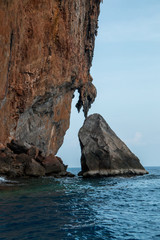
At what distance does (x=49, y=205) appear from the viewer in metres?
10.7

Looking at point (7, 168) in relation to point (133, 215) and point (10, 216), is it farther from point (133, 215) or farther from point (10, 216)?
point (133, 215)

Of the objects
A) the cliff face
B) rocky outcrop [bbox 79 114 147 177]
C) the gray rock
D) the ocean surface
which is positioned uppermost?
the cliff face

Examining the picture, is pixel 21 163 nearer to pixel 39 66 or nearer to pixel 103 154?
pixel 103 154

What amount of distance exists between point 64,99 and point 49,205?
27.8m

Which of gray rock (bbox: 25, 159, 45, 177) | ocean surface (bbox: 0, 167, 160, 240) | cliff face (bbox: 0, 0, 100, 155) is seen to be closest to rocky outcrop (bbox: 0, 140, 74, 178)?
gray rock (bbox: 25, 159, 45, 177)

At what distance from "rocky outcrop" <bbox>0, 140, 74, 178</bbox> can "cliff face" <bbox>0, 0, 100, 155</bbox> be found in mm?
1554

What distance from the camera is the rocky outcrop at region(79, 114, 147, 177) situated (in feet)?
85.8

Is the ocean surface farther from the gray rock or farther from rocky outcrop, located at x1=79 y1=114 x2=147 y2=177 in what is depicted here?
rocky outcrop, located at x1=79 y1=114 x2=147 y2=177

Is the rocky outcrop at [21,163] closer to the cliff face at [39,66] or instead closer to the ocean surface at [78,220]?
the cliff face at [39,66]

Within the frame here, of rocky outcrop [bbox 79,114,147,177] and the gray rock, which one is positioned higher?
rocky outcrop [bbox 79,114,147,177]

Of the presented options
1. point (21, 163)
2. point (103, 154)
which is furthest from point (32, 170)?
point (103, 154)

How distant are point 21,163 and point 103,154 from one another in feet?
27.2

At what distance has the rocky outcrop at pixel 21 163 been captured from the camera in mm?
22484

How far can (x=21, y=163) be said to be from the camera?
78.8ft
